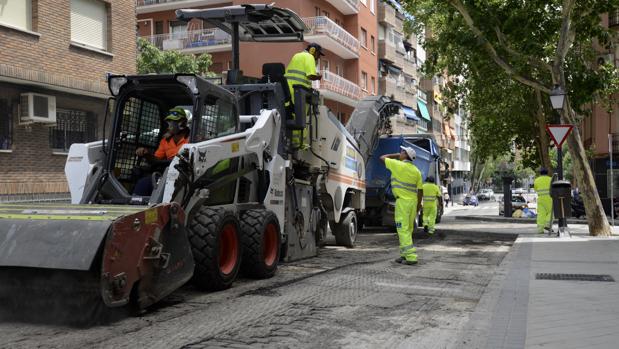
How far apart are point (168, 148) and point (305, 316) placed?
2.69 meters

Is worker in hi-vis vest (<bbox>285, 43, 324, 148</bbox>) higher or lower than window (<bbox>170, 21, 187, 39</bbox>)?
lower

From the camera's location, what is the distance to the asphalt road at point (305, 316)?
5.01m

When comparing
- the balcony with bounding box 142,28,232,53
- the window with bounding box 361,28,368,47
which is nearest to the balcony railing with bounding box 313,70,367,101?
the window with bounding box 361,28,368,47

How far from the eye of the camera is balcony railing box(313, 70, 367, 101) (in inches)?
1230

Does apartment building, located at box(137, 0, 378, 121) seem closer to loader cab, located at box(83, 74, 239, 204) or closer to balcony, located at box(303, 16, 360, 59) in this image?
balcony, located at box(303, 16, 360, 59)

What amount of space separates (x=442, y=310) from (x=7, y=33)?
11.9m

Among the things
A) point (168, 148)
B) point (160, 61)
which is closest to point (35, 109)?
point (168, 148)

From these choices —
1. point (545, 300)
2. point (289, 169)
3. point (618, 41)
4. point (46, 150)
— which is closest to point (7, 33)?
point (46, 150)

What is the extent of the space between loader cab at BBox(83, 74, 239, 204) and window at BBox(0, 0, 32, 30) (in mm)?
8119

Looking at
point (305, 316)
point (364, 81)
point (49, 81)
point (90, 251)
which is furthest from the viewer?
point (364, 81)

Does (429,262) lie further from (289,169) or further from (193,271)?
(193,271)

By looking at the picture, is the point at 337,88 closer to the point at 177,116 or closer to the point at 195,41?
the point at 195,41

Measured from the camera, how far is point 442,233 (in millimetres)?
17078

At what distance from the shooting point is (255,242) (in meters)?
7.69
